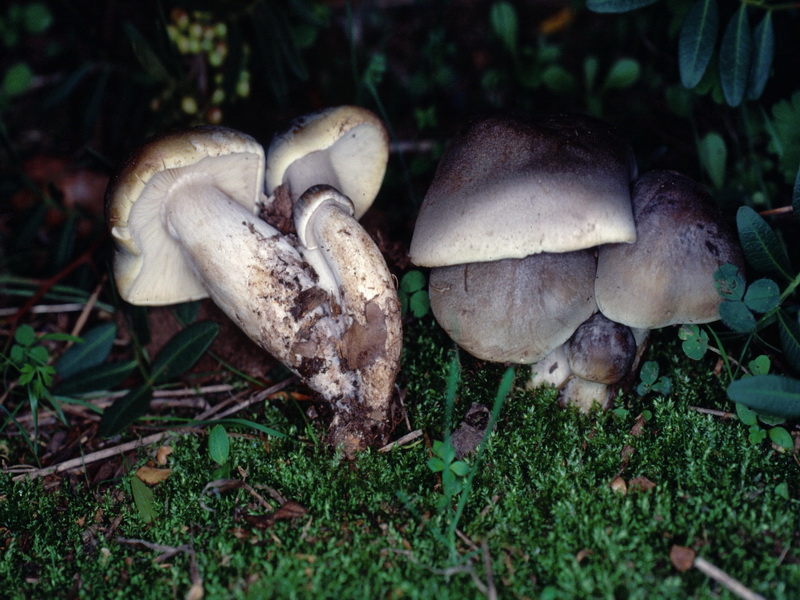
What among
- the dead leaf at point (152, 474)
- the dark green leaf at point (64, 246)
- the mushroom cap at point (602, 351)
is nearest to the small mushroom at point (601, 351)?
the mushroom cap at point (602, 351)

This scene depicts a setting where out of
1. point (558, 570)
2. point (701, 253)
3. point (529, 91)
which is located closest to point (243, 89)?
point (529, 91)

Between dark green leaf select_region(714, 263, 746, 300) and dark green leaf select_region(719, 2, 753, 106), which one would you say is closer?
dark green leaf select_region(714, 263, 746, 300)

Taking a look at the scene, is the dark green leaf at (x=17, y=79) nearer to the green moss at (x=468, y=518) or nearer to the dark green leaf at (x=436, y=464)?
the green moss at (x=468, y=518)

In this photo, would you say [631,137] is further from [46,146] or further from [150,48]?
[46,146]

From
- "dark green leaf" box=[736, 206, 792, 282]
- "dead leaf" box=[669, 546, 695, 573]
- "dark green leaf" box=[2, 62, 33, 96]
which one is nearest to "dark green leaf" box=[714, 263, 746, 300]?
"dark green leaf" box=[736, 206, 792, 282]

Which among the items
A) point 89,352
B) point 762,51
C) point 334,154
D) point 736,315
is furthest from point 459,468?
point 762,51

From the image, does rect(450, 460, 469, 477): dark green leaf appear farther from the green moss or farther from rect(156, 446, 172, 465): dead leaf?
rect(156, 446, 172, 465): dead leaf
